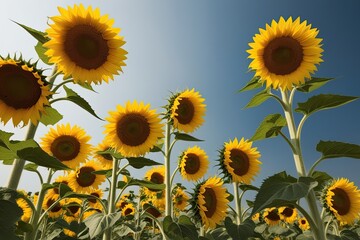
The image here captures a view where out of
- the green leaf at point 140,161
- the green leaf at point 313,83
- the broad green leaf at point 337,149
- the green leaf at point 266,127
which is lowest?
the broad green leaf at point 337,149

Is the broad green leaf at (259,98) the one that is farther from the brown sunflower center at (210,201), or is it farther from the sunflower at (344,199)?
the sunflower at (344,199)

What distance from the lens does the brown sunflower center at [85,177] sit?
21.8ft

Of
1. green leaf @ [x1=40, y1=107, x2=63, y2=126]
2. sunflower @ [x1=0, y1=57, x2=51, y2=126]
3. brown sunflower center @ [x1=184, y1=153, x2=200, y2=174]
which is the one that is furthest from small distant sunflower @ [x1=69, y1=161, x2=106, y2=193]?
sunflower @ [x1=0, y1=57, x2=51, y2=126]

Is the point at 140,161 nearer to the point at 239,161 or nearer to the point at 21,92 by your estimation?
the point at 21,92

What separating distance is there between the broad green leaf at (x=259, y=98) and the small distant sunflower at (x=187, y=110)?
1940 mm

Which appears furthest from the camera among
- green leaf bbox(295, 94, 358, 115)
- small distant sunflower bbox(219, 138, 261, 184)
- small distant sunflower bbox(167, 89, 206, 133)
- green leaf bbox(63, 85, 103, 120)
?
small distant sunflower bbox(167, 89, 206, 133)

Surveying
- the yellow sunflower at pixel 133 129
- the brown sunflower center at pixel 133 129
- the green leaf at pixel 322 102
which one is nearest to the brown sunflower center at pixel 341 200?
the green leaf at pixel 322 102

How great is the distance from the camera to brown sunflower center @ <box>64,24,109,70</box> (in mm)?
3363

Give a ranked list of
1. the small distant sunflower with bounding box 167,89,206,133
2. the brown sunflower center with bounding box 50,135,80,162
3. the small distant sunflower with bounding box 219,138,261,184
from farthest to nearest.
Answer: the small distant sunflower with bounding box 167,89,206,133, the small distant sunflower with bounding box 219,138,261,184, the brown sunflower center with bounding box 50,135,80,162

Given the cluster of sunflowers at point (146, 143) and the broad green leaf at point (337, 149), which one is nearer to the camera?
the cluster of sunflowers at point (146, 143)

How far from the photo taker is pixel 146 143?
205 inches

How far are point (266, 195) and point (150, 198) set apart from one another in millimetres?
6184

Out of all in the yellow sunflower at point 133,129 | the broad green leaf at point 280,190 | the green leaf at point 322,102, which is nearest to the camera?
the broad green leaf at point 280,190

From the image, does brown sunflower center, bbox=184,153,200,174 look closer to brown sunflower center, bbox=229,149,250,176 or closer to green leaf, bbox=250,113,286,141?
brown sunflower center, bbox=229,149,250,176
